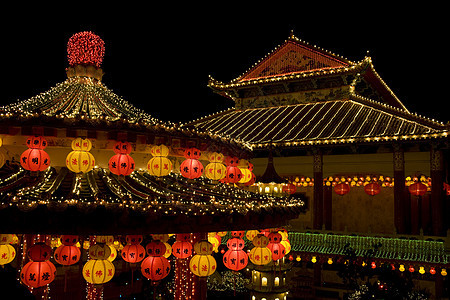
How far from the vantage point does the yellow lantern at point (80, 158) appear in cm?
733

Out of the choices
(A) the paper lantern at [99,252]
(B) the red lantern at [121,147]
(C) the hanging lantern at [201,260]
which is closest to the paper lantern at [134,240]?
(A) the paper lantern at [99,252]

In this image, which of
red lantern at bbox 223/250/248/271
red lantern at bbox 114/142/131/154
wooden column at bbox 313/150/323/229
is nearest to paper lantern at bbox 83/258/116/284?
red lantern at bbox 114/142/131/154

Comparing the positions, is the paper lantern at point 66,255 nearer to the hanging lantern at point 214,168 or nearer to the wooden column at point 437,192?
the hanging lantern at point 214,168

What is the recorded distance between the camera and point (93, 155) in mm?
8102

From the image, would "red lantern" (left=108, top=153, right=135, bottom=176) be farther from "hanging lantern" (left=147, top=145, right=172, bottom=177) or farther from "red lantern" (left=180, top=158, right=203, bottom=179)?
"red lantern" (left=180, top=158, right=203, bottom=179)

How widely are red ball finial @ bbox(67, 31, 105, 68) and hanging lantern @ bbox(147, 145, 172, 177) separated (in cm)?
318

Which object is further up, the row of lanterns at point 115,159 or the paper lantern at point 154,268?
the row of lanterns at point 115,159

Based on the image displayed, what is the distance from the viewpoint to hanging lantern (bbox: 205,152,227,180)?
9.60 metres

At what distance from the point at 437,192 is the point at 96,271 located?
13.3m

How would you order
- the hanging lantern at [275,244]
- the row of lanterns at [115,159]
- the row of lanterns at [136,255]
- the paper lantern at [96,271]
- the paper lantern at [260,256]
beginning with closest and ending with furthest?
the row of lanterns at [136,255], the paper lantern at [96,271], the row of lanterns at [115,159], the paper lantern at [260,256], the hanging lantern at [275,244]

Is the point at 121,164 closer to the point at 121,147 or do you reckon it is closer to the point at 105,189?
the point at 121,147

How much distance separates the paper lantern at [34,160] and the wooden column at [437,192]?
44.8 ft

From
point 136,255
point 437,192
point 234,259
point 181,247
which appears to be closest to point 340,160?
point 437,192

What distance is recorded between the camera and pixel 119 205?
6371 mm
